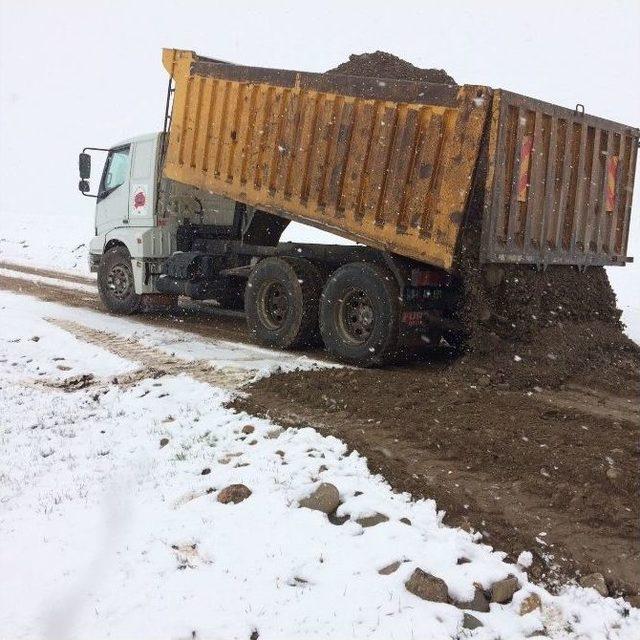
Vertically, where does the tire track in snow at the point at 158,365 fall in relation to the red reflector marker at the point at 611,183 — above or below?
below

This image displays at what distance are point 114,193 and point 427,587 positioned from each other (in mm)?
8862

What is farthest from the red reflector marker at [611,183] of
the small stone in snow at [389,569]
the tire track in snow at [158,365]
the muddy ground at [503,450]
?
the small stone in snow at [389,569]

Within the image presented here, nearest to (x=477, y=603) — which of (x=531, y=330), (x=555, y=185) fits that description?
(x=531, y=330)

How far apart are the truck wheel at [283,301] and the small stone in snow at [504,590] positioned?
4953 millimetres

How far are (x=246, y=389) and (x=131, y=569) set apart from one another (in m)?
2.92

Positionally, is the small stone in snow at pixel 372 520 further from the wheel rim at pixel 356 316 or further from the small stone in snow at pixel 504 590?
the wheel rim at pixel 356 316

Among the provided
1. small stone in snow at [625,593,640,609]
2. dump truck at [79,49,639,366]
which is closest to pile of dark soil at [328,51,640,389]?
dump truck at [79,49,639,366]

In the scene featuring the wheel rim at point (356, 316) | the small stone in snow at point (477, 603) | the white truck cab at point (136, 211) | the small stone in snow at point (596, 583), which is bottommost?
the small stone in snow at point (477, 603)

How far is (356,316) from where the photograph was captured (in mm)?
7586

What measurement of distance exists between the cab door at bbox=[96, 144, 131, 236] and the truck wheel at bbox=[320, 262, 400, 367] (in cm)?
438

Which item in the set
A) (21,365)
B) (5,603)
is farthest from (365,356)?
(5,603)

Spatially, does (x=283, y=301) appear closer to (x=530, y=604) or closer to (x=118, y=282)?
(x=118, y=282)

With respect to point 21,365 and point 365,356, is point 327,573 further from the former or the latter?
point 21,365

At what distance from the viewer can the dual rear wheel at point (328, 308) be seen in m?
7.16
